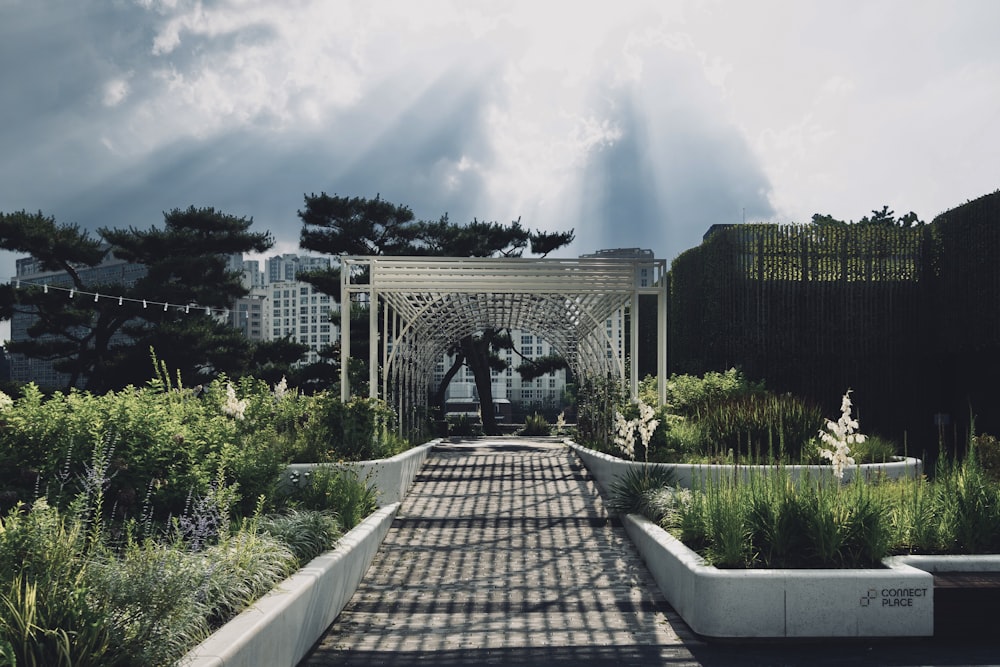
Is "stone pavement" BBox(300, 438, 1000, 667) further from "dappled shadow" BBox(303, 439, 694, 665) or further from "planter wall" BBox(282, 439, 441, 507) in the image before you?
"planter wall" BBox(282, 439, 441, 507)

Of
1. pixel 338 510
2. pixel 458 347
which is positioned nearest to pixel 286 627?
pixel 338 510

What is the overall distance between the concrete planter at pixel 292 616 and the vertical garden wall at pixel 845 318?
13974mm

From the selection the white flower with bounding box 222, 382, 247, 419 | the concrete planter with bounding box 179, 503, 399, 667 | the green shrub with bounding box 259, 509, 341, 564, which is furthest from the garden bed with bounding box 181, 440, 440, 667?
the white flower with bounding box 222, 382, 247, 419

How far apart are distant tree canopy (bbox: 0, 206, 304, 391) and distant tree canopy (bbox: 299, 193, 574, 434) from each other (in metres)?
3.30

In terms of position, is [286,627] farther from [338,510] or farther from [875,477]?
[875,477]

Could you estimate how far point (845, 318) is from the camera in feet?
61.6

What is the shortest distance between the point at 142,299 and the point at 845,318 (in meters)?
20.0

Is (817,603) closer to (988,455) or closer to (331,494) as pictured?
(331,494)

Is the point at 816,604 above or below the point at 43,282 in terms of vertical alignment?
below

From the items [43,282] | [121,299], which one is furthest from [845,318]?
[43,282]

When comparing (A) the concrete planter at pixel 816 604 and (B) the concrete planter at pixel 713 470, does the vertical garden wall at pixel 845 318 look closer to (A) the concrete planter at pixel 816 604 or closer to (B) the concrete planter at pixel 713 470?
(B) the concrete planter at pixel 713 470

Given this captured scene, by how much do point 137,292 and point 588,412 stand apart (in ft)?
54.1

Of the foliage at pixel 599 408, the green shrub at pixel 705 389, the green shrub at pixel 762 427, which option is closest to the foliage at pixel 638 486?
the green shrub at pixel 762 427

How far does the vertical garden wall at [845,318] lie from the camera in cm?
1858
